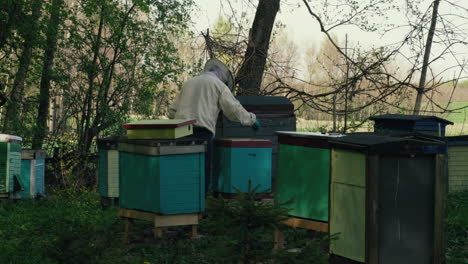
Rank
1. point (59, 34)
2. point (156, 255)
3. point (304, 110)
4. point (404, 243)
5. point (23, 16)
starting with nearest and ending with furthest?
point (404, 243) → point (156, 255) → point (23, 16) → point (59, 34) → point (304, 110)

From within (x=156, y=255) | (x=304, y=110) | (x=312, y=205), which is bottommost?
(x=156, y=255)

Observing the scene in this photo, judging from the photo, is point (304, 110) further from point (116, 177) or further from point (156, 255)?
point (156, 255)

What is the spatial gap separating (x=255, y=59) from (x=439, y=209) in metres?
7.16

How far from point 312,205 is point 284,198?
0.28m

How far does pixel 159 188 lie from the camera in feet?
18.0

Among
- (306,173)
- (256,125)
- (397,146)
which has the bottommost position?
(306,173)

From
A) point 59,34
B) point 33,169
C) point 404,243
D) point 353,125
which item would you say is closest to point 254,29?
point 353,125

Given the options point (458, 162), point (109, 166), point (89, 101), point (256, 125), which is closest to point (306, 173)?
point (256, 125)

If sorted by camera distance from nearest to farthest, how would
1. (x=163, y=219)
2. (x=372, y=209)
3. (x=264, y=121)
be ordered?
(x=372, y=209), (x=163, y=219), (x=264, y=121)

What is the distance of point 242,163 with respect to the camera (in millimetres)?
6453

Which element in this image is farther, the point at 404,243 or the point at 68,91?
the point at 68,91

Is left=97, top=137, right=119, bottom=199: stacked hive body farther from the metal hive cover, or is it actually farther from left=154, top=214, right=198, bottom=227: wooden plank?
the metal hive cover

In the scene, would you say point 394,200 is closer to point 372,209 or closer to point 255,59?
point 372,209

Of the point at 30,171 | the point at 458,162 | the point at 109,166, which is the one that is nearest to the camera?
the point at 109,166
